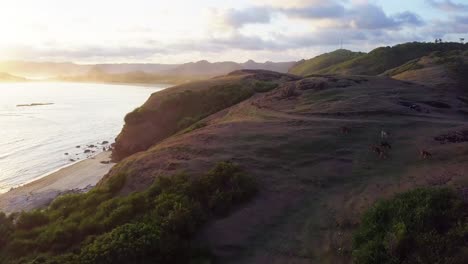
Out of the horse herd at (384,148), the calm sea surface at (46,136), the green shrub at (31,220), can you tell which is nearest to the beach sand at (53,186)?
the calm sea surface at (46,136)

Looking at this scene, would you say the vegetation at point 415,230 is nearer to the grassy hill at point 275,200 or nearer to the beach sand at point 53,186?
the grassy hill at point 275,200

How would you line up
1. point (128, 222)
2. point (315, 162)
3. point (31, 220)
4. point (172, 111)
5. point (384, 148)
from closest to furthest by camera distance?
point (128, 222) → point (31, 220) → point (315, 162) → point (384, 148) → point (172, 111)

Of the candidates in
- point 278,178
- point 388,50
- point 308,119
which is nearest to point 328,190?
point 278,178

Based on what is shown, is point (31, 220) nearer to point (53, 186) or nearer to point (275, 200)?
point (275, 200)

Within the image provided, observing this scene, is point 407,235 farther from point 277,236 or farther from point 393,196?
point 277,236

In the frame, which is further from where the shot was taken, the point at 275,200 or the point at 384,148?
the point at 384,148

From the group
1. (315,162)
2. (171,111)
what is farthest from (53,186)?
(315,162)
